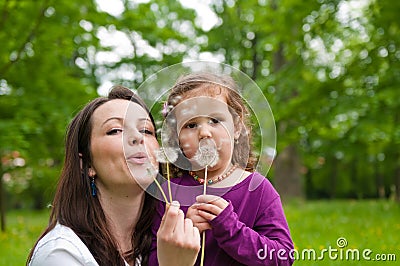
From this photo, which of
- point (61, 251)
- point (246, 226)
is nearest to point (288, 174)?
point (246, 226)

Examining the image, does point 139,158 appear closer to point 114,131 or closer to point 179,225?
point 114,131

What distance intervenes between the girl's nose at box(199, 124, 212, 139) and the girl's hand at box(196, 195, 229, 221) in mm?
193

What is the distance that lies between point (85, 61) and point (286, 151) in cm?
734

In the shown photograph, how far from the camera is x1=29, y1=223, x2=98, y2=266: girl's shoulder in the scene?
5.84ft

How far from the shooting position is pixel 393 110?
768 cm

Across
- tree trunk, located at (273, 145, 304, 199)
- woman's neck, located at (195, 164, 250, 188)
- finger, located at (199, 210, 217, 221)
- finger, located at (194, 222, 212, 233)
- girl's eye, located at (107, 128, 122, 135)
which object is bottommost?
tree trunk, located at (273, 145, 304, 199)

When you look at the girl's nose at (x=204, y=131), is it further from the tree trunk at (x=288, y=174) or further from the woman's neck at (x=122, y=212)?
the tree trunk at (x=288, y=174)

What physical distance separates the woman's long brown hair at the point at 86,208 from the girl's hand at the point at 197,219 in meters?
0.45

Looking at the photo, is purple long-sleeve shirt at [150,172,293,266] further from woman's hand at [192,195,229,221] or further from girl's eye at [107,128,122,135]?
girl's eye at [107,128,122,135]

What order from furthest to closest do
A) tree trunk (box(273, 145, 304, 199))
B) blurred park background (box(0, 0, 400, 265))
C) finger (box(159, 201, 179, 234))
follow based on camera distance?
tree trunk (box(273, 145, 304, 199)) < blurred park background (box(0, 0, 400, 265)) < finger (box(159, 201, 179, 234))

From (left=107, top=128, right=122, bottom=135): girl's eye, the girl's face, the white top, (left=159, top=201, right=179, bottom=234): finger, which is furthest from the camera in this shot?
(left=107, top=128, right=122, bottom=135): girl's eye

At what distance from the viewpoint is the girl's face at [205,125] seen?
65.1 inches

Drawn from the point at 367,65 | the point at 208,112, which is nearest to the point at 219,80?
the point at 208,112

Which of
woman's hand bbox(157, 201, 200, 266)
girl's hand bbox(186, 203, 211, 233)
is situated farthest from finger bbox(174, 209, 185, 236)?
girl's hand bbox(186, 203, 211, 233)
